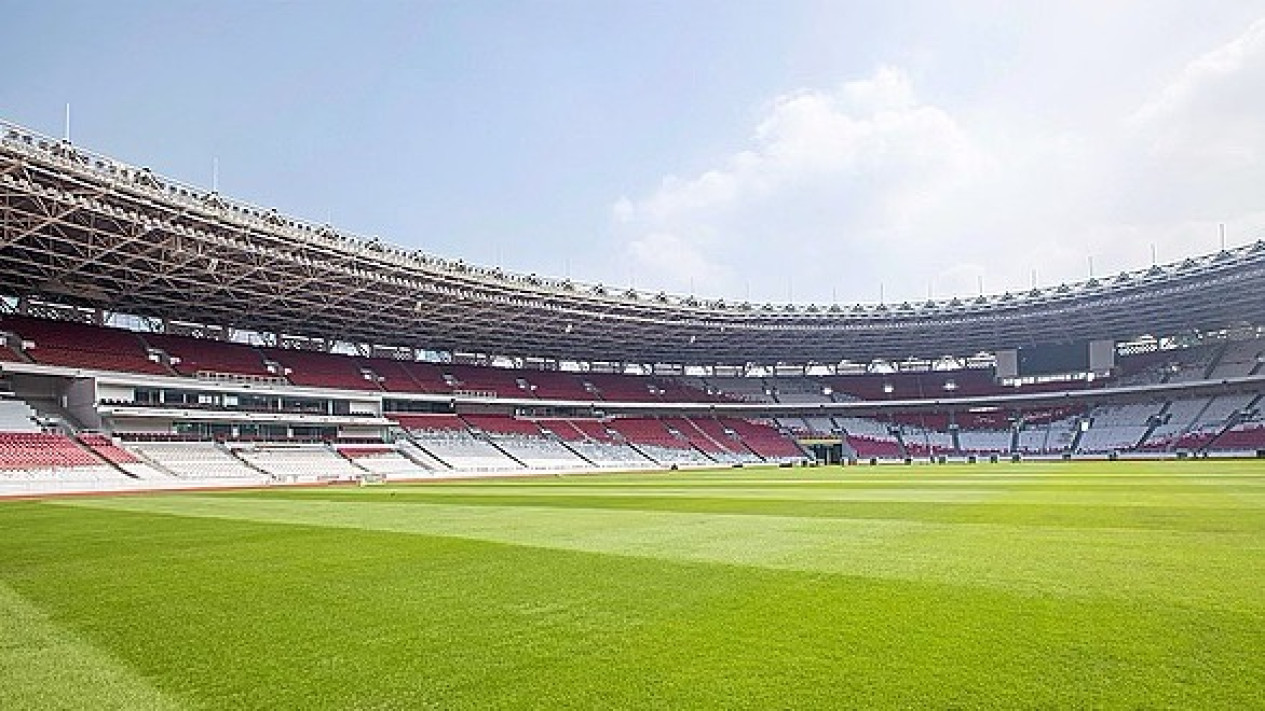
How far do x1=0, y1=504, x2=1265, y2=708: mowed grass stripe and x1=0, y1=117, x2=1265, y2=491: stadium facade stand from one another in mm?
27172

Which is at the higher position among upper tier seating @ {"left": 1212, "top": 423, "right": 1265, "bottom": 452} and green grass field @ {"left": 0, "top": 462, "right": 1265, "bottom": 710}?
green grass field @ {"left": 0, "top": 462, "right": 1265, "bottom": 710}

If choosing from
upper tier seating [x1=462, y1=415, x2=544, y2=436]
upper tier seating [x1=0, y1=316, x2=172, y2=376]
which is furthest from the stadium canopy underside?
upper tier seating [x1=462, y1=415, x2=544, y2=436]

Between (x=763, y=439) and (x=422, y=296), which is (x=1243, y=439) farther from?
(x=422, y=296)

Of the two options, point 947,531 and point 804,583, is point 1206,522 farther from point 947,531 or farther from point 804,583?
point 804,583

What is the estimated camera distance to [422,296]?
48375 mm

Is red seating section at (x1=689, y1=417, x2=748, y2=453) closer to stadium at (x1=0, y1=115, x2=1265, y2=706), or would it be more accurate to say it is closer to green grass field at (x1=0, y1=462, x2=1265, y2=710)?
stadium at (x1=0, y1=115, x2=1265, y2=706)

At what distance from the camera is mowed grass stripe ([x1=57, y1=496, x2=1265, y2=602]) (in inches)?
312

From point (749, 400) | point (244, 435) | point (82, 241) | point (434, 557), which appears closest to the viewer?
point (434, 557)

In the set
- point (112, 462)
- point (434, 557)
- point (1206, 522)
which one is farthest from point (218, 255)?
point (1206, 522)

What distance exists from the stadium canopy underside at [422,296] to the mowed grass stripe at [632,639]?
26026mm

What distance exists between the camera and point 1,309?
4269cm

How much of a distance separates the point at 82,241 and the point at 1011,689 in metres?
40.9

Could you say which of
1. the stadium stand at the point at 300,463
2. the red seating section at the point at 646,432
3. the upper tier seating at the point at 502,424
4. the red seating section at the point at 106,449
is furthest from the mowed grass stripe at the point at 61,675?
the red seating section at the point at 646,432

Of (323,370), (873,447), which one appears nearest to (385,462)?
(323,370)
